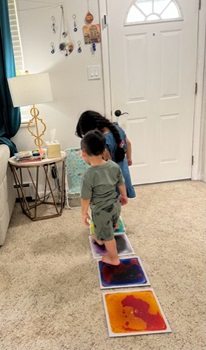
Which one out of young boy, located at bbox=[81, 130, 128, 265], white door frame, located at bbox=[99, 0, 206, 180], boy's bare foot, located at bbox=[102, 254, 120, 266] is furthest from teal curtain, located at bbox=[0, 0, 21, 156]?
boy's bare foot, located at bbox=[102, 254, 120, 266]

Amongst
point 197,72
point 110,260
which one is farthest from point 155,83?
point 110,260

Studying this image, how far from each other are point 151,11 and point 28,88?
143cm

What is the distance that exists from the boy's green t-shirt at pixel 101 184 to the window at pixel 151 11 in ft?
5.91

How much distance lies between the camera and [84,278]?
194 centimetres

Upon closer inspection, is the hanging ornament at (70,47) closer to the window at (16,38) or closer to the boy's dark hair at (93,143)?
the window at (16,38)

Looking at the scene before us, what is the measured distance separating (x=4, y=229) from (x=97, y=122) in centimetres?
114

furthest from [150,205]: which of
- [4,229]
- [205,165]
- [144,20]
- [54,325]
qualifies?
[144,20]

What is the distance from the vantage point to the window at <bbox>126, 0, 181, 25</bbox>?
290cm

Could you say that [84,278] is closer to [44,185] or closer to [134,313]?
[134,313]

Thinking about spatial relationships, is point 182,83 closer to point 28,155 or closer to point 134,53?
point 134,53

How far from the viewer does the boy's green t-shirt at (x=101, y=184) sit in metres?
1.82

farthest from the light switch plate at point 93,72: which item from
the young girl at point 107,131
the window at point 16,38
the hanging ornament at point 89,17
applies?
the young girl at point 107,131

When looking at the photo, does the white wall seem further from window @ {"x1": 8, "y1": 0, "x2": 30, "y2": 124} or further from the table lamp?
the table lamp

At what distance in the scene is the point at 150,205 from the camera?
2934 mm
